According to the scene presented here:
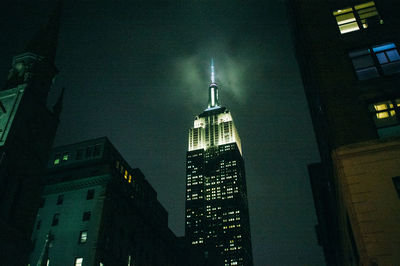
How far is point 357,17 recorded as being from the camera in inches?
901

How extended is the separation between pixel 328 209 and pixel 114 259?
3309cm

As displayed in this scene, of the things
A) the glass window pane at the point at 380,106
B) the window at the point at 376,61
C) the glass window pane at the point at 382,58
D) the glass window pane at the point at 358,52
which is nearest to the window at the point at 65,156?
the glass window pane at the point at 358,52

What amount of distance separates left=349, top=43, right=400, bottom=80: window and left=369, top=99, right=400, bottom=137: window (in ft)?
7.17

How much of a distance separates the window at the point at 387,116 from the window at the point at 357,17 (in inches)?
254

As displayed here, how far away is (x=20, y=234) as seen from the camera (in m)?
34.1

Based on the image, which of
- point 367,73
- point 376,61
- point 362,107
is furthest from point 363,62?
point 362,107

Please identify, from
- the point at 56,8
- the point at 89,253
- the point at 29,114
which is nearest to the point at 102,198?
the point at 89,253

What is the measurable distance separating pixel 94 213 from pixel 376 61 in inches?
1756

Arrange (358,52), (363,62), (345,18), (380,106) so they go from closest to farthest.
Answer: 1. (380,106)
2. (363,62)
3. (358,52)
4. (345,18)

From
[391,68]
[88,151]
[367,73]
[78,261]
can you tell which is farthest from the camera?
[88,151]

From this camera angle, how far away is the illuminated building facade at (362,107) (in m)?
15.8

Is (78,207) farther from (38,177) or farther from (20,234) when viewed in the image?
(20,234)

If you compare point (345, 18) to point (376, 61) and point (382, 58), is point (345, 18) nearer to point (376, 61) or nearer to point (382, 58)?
point (382, 58)

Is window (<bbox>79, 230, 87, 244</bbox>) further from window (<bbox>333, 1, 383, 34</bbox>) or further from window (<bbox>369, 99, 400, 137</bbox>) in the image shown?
window (<bbox>333, 1, 383, 34</bbox>)
